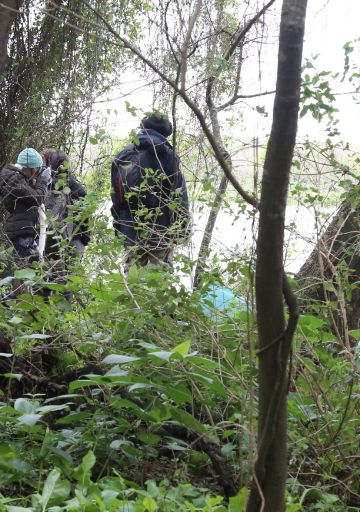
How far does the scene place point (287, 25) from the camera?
1530mm

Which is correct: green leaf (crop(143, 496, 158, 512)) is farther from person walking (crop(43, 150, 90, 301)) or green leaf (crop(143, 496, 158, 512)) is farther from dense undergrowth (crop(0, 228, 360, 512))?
person walking (crop(43, 150, 90, 301))

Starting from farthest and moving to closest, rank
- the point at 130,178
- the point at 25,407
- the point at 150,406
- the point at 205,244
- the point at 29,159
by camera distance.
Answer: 1. the point at 29,159
2. the point at 130,178
3. the point at 205,244
4. the point at 150,406
5. the point at 25,407

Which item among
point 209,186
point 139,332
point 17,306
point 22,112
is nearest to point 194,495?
point 139,332

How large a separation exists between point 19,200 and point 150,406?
4.02 meters

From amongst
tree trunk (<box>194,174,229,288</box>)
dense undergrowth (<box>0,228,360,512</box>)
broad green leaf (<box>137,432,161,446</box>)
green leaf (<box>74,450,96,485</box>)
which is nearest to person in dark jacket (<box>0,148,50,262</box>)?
tree trunk (<box>194,174,229,288</box>)

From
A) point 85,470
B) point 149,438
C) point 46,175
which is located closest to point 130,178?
point 46,175

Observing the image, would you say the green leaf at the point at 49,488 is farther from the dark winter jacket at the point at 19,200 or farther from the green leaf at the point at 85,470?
the dark winter jacket at the point at 19,200

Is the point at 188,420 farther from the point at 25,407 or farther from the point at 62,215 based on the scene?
the point at 62,215

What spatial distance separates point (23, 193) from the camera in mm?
5758

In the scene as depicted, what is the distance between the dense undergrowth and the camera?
6.40 ft

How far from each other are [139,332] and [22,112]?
202 inches

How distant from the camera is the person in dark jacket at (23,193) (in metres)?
5.73

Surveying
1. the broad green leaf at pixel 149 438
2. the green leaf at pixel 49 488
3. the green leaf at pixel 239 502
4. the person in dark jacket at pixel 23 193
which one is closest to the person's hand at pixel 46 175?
the person in dark jacket at pixel 23 193

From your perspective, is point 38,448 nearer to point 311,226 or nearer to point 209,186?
point 209,186
